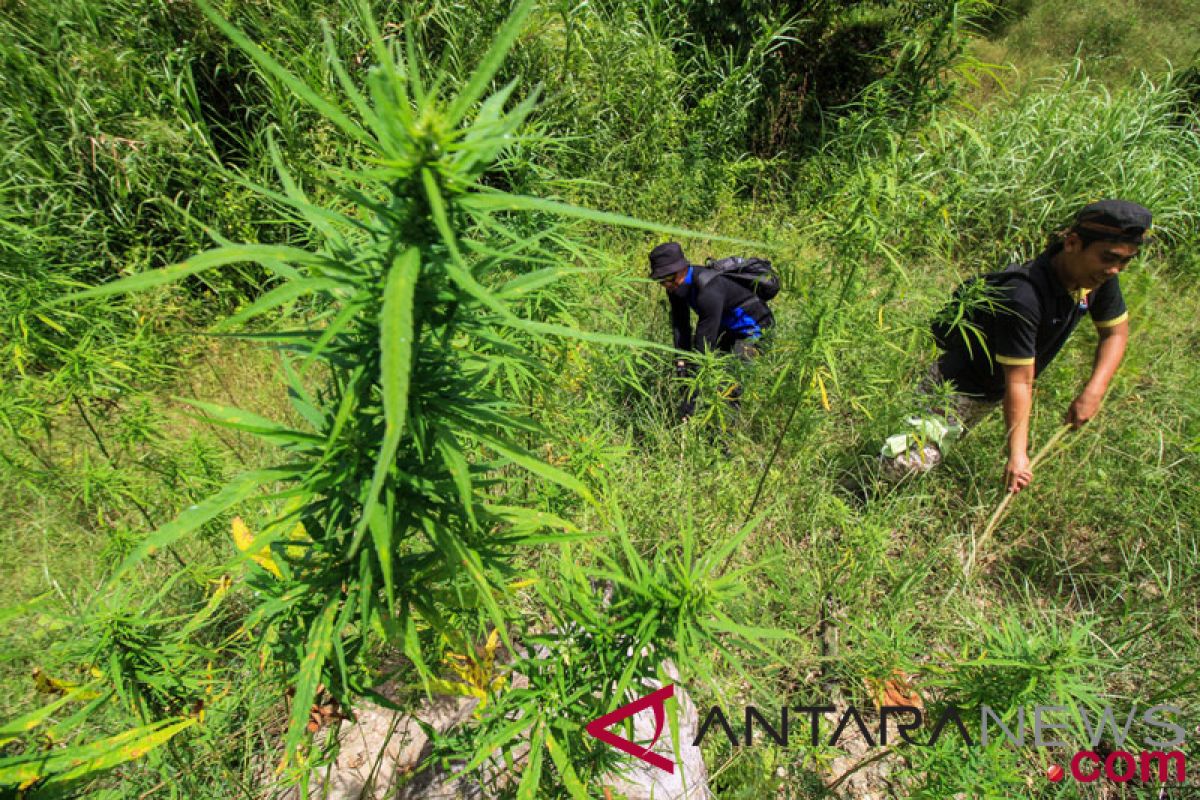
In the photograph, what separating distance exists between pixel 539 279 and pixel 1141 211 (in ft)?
7.61

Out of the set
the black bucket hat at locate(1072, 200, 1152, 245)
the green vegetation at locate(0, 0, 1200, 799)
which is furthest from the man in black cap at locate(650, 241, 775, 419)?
the black bucket hat at locate(1072, 200, 1152, 245)

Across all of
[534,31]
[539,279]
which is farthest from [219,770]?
[534,31]

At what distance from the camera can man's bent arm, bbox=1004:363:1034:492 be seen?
2.20m

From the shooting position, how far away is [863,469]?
9.26 ft

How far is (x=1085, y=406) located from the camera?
7.45ft

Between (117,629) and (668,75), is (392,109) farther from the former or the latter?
(668,75)

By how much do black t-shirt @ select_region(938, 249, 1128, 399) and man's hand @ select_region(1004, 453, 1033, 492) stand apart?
38cm

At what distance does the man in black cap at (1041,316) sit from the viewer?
201 cm

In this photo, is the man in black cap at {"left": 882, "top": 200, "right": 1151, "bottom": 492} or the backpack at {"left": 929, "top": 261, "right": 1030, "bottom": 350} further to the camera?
the backpack at {"left": 929, "top": 261, "right": 1030, "bottom": 350}

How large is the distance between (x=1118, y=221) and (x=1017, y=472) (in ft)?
3.17

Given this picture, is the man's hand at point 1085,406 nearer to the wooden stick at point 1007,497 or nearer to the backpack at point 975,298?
the wooden stick at point 1007,497

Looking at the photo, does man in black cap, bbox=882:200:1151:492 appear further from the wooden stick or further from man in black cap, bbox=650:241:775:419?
man in black cap, bbox=650:241:775:419

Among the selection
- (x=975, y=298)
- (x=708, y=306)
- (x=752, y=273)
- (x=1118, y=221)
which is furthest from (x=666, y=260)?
(x=1118, y=221)

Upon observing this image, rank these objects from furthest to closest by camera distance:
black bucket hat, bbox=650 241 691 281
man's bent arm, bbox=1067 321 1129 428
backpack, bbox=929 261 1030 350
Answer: black bucket hat, bbox=650 241 691 281 → man's bent arm, bbox=1067 321 1129 428 → backpack, bbox=929 261 1030 350
